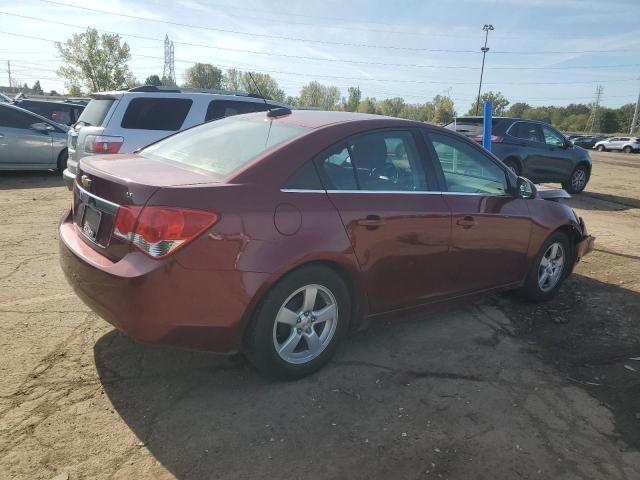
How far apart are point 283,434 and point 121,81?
234ft

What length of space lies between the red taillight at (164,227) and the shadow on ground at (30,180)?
29.2ft

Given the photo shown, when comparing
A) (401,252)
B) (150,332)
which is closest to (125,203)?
(150,332)

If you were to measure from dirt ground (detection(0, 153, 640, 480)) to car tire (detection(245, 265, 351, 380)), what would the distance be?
15 centimetres

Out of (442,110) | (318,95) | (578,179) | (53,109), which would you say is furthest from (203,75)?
(578,179)

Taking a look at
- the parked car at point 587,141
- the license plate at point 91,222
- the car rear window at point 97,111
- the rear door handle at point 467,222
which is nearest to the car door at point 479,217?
the rear door handle at point 467,222

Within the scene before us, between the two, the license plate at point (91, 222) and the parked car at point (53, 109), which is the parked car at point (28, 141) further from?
the license plate at point (91, 222)

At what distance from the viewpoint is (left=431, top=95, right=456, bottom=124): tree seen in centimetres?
7053

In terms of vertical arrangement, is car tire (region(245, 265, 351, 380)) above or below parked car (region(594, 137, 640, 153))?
below

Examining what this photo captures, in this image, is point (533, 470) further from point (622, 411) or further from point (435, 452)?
point (622, 411)

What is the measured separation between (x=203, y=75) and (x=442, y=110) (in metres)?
44.0

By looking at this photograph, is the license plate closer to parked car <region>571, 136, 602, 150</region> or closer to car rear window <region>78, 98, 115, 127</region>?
car rear window <region>78, 98, 115, 127</region>

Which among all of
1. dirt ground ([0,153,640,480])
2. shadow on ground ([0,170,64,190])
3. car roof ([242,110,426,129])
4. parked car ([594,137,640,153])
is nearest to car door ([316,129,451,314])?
car roof ([242,110,426,129])

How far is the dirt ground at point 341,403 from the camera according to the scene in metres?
2.41

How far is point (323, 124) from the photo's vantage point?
10.7 ft
